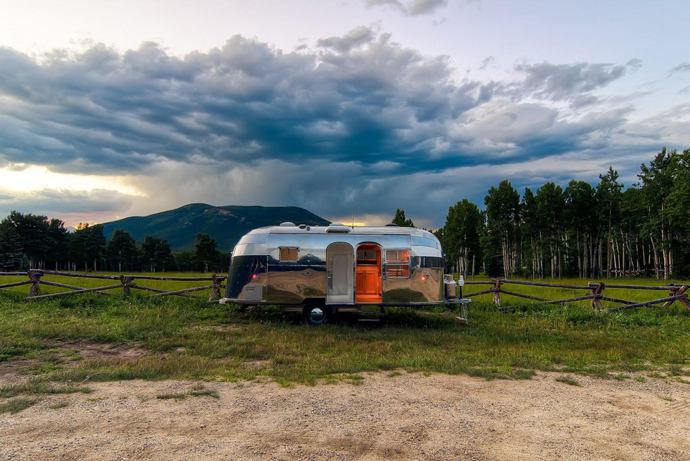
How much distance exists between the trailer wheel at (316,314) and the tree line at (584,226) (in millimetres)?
41587

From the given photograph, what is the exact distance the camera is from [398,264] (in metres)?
12.7

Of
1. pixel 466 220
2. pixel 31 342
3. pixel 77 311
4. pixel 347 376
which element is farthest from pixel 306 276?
pixel 466 220

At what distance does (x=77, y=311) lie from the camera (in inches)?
570

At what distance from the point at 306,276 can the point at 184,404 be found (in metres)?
6.91

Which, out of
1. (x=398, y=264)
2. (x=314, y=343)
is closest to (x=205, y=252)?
(x=398, y=264)

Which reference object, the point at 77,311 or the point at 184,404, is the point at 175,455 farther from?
the point at 77,311

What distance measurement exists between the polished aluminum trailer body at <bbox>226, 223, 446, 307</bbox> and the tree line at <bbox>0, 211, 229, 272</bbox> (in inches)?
2866

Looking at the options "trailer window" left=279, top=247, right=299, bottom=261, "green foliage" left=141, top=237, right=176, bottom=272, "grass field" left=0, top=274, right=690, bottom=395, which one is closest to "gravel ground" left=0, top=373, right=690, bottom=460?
"grass field" left=0, top=274, right=690, bottom=395

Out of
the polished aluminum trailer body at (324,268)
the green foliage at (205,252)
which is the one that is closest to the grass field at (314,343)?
the polished aluminum trailer body at (324,268)

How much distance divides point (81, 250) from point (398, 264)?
337 feet

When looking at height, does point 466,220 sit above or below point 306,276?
above

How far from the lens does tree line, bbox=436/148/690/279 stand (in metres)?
44.8

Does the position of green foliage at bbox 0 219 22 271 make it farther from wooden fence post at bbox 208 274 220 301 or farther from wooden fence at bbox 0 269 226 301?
wooden fence post at bbox 208 274 220 301

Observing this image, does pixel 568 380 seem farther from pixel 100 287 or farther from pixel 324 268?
pixel 100 287
